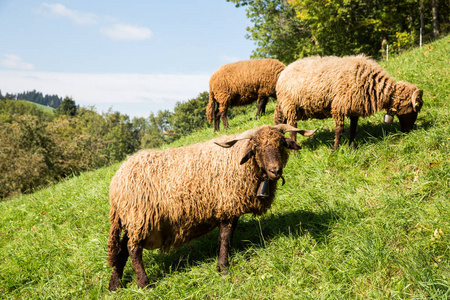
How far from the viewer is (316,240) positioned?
4168 millimetres

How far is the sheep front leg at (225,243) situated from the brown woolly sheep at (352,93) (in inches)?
129

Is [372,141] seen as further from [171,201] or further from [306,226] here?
[171,201]

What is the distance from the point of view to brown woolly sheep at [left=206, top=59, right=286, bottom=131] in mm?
10203

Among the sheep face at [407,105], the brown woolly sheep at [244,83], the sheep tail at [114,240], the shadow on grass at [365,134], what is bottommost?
the sheep tail at [114,240]

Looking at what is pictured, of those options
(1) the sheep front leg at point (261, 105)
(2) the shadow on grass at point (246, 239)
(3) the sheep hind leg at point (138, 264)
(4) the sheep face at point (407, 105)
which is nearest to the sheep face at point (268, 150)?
(2) the shadow on grass at point (246, 239)

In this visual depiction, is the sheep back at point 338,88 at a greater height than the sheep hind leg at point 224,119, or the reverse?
the sheep back at point 338,88

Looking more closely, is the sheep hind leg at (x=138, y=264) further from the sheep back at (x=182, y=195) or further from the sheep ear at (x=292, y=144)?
the sheep ear at (x=292, y=144)

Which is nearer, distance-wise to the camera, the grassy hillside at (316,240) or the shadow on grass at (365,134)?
the grassy hillside at (316,240)

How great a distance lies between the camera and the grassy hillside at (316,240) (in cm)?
327

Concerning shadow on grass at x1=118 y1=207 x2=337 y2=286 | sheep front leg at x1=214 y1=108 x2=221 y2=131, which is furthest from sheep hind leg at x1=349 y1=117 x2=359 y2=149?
sheep front leg at x1=214 y1=108 x2=221 y2=131

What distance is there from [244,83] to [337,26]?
14375 mm

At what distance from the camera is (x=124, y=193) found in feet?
13.3

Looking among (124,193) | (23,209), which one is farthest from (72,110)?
(124,193)

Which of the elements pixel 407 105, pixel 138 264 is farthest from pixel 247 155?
pixel 407 105
